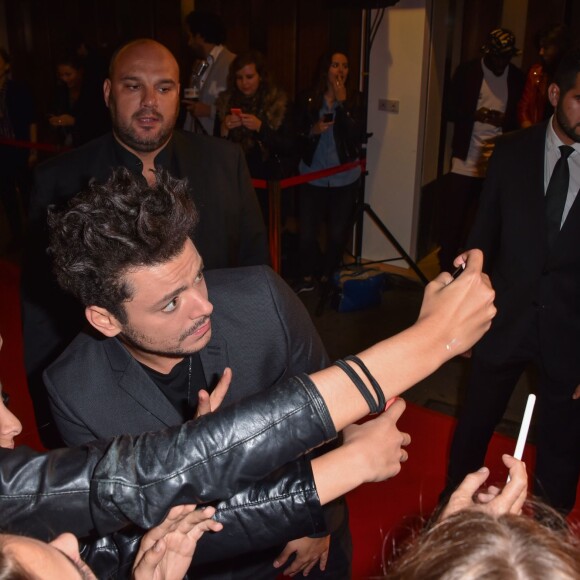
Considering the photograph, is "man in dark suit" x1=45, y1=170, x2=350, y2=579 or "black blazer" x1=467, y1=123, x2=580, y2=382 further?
"black blazer" x1=467, y1=123, x2=580, y2=382

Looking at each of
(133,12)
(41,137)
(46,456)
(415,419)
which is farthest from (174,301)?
(41,137)

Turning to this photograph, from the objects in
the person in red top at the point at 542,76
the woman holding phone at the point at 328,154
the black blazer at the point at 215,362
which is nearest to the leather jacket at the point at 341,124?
the woman holding phone at the point at 328,154

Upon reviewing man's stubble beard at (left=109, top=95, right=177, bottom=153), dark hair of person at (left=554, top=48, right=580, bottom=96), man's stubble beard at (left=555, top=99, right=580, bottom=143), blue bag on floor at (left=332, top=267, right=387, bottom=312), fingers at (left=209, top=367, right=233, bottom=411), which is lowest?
blue bag on floor at (left=332, top=267, right=387, bottom=312)

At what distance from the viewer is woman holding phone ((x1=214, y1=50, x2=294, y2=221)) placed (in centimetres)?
510

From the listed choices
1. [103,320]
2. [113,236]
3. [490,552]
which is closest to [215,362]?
[103,320]

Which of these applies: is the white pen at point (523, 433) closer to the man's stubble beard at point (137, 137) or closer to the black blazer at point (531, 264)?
the black blazer at point (531, 264)

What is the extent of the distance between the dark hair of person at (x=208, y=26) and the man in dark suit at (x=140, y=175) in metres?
3.16

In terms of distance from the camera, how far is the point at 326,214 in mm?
5656

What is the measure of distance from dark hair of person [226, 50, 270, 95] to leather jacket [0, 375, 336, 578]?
427 centimetres

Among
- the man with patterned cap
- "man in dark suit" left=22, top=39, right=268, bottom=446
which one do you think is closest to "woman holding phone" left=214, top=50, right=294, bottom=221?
the man with patterned cap

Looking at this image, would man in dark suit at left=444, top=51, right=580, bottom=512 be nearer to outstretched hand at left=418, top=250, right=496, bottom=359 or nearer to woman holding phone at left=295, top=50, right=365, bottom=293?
outstretched hand at left=418, top=250, right=496, bottom=359

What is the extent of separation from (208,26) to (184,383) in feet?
14.8

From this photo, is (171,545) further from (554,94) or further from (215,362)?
(554,94)

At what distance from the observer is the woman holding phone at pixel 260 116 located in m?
5.10
